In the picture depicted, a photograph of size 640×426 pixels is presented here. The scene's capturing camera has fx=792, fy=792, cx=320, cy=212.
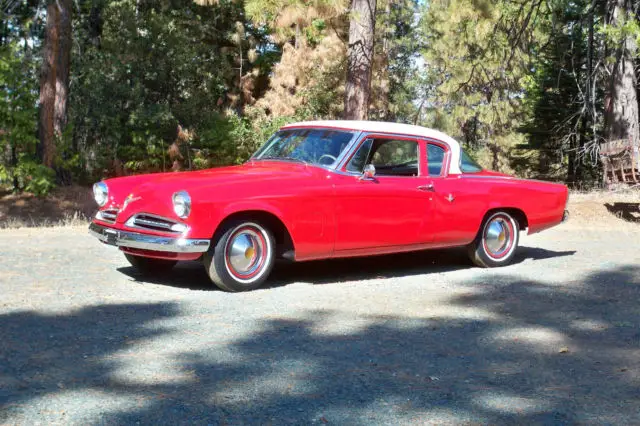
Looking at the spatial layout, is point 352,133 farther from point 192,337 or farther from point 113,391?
point 113,391

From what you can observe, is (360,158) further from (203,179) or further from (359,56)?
(359,56)

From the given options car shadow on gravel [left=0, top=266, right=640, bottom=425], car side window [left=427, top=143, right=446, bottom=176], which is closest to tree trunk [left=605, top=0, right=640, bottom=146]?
car side window [left=427, top=143, right=446, bottom=176]

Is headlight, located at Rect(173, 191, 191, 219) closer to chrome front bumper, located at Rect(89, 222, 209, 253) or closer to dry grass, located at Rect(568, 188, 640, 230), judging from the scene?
chrome front bumper, located at Rect(89, 222, 209, 253)

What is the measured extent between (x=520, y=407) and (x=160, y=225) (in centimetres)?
390

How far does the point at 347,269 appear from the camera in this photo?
9.21 meters

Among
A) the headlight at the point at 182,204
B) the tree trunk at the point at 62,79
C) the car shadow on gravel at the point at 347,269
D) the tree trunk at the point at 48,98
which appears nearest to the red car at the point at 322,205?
the headlight at the point at 182,204

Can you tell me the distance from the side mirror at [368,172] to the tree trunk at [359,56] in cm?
827

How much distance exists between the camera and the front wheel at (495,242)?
368 inches

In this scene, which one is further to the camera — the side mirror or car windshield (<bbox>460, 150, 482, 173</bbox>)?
car windshield (<bbox>460, 150, 482, 173</bbox>)

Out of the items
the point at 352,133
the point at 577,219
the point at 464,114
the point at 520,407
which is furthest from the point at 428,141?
the point at 464,114

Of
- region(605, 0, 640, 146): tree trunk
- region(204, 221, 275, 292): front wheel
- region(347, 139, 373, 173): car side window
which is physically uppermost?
region(605, 0, 640, 146): tree trunk

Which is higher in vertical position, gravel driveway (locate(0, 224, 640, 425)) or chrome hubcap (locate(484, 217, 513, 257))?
chrome hubcap (locate(484, 217, 513, 257))

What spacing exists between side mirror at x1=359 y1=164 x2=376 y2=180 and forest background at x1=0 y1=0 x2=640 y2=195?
26.9 ft

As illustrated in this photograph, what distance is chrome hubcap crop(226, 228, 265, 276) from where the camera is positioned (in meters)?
7.37
